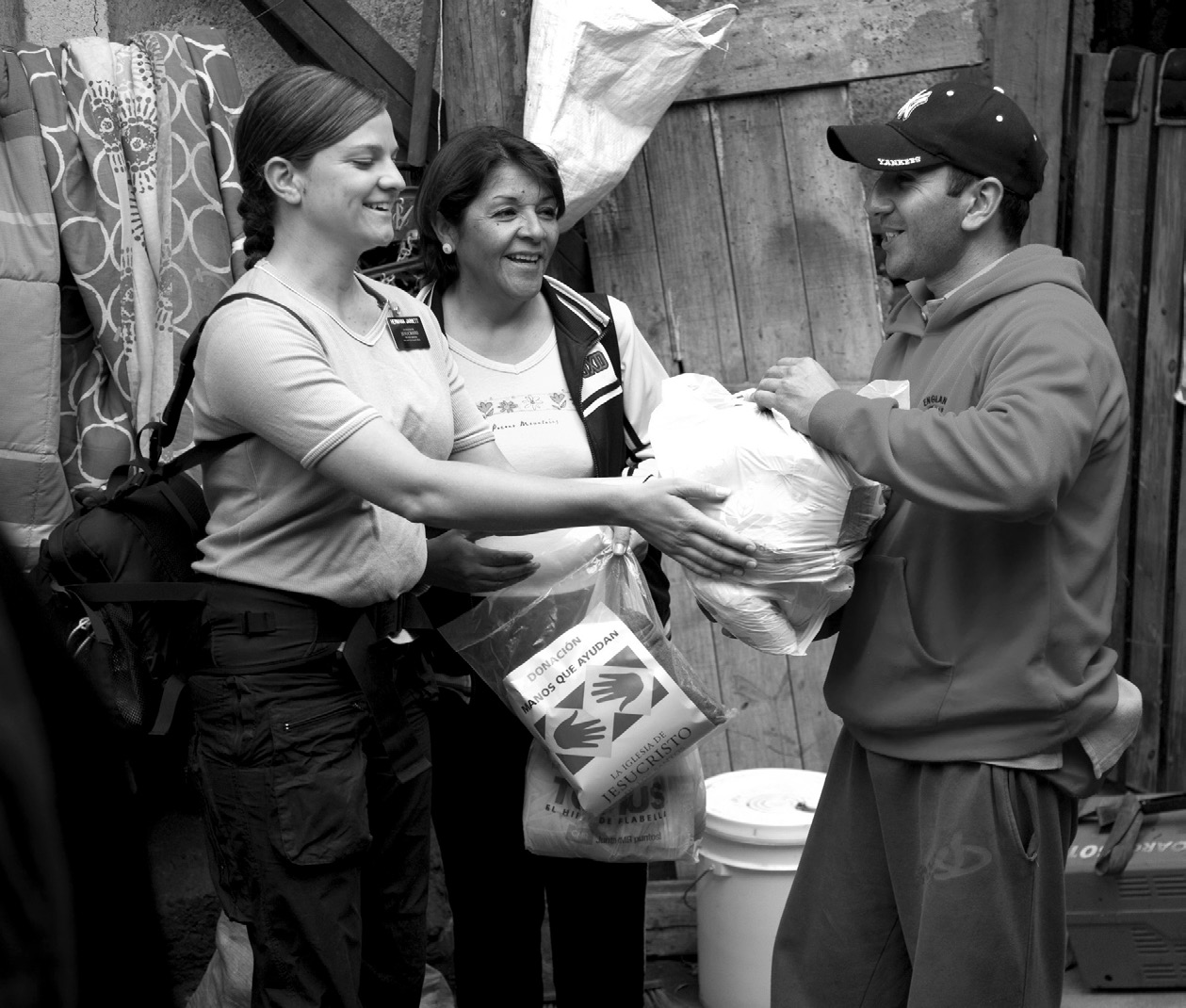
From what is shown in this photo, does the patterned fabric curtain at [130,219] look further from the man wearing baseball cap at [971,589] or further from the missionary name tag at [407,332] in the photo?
the man wearing baseball cap at [971,589]

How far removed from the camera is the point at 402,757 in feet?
8.14

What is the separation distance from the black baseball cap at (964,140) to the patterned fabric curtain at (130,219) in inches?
63.4

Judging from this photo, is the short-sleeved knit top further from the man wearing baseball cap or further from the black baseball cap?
the black baseball cap

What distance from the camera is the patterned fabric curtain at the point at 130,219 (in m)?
3.20

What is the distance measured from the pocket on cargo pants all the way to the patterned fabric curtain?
118 cm

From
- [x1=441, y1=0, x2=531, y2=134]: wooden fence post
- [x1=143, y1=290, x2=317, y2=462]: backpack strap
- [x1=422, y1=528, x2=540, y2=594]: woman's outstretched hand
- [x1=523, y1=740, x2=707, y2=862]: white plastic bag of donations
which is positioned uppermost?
[x1=441, y1=0, x2=531, y2=134]: wooden fence post

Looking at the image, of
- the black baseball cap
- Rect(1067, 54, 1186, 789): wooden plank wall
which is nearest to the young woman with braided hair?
the black baseball cap

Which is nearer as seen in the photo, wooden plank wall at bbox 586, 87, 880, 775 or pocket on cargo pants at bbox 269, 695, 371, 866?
pocket on cargo pants at bbox 269, 695, 371, 866

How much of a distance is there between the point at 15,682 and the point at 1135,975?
3.61 m

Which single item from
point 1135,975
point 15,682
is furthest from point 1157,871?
point 15,682

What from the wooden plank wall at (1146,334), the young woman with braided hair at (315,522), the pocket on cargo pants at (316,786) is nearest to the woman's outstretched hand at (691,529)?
the young woman with braided hair at (315,522)

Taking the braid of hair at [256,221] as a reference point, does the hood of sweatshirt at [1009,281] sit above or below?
below

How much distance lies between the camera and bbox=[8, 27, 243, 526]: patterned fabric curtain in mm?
3197

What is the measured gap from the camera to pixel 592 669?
2.65 m
